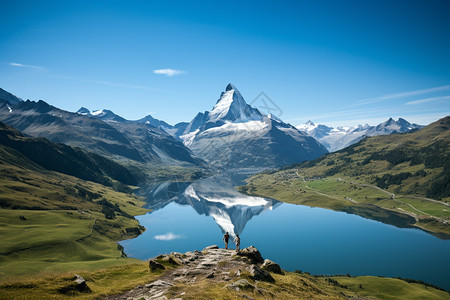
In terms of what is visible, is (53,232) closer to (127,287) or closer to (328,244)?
(127,287)

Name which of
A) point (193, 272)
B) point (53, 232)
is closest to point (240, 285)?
point (193, 272)

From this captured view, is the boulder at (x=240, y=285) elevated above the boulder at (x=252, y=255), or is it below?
above

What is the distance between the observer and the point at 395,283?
306ft

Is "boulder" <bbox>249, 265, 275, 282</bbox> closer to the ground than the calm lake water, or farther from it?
farther from it

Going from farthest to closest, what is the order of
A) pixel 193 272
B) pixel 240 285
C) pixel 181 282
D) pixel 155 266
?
pixel 155 266
pixel 193 272
pixel 181 282
pixel 240 285

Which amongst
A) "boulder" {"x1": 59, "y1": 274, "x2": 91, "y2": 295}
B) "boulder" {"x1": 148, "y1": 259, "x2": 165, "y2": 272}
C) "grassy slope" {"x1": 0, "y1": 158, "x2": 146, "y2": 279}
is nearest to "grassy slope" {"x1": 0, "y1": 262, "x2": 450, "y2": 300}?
"boulder" {"x1": 59, "y1": 274, "x2": 91, "y2": 295}

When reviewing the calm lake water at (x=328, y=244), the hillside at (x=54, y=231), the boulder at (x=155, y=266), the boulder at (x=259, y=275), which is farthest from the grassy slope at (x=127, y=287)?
the calm lake water at (x=328, y=244)

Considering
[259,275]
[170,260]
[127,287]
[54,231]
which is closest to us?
[127,287]

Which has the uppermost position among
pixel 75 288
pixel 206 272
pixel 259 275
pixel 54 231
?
pixel 75 288

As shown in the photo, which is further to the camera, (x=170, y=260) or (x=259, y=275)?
Answer: (x=170, y=260)

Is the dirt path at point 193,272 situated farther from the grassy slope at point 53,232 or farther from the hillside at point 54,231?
the grassy slope at point 53,232

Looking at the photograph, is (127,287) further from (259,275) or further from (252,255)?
(252,255)

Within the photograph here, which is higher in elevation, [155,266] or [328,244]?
[155,266]

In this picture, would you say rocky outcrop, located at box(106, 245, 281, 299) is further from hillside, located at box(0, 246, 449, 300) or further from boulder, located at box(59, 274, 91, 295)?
boulder, located at box(59, 274, 91, 295)
